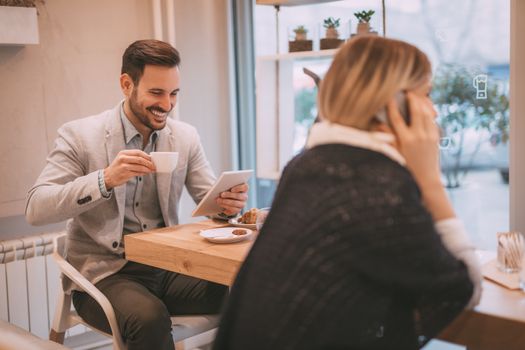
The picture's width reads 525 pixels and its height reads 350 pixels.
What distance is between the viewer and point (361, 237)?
0.96 metres

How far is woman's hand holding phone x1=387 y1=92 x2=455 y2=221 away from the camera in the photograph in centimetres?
112

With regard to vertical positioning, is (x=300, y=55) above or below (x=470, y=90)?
above

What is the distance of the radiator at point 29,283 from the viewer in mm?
2680

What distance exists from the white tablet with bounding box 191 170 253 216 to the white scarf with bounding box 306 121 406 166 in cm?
92

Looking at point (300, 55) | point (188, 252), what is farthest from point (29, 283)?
point (300, 55)

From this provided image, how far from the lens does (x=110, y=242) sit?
212 cm

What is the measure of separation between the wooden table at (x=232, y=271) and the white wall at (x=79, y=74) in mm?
1099

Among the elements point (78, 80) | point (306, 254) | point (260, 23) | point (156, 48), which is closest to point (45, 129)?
point (78, 80)

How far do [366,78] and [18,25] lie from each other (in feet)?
6.51

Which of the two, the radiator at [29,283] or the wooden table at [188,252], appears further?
the radiator at [29,283]

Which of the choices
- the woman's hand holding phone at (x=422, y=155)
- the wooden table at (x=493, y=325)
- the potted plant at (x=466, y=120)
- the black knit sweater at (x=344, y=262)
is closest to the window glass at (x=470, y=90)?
the potted plant at (x=466, y=120)

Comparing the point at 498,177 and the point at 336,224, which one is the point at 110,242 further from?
the point at 498,177

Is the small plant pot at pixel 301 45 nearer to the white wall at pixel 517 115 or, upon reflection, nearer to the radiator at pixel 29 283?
the white wall at pixel 517 115

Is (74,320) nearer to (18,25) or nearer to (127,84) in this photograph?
(127,84)
